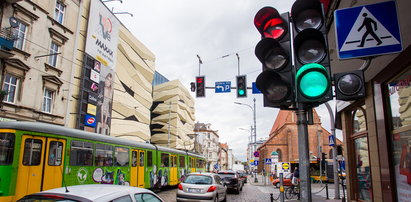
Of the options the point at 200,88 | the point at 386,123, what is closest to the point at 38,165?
the point at 200,88

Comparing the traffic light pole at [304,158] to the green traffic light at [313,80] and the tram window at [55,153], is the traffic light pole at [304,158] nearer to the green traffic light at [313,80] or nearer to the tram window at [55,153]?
the green traffic light at [313,80]

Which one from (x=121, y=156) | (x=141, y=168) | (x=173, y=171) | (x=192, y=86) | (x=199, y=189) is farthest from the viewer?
(x=173, y=171)

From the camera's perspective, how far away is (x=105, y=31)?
109 ft

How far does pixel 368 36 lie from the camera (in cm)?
365

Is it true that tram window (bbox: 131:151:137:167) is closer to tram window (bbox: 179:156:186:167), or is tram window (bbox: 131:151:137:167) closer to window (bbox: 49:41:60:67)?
tram window (bbox: 179:156:186:167)

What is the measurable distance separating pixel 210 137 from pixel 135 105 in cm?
7326

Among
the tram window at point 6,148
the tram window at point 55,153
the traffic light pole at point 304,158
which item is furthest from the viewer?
the tram window at point 55,153

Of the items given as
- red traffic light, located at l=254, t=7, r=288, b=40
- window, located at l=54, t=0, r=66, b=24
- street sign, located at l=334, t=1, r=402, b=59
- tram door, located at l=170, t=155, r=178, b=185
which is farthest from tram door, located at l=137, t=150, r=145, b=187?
street sign, located at l=334, t=1, r=402, b=59

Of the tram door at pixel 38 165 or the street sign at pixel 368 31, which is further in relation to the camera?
the tram door at pixel 38 165

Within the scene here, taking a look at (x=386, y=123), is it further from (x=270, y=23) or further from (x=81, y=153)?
(x=81, y=153)

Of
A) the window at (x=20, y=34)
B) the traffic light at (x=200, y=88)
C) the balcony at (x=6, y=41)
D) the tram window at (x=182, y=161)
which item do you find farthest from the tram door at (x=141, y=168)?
the window at (x=20, y=34)

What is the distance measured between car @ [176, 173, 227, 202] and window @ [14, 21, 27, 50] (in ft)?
49.0

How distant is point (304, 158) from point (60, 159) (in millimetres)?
10628

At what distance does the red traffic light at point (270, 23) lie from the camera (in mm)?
3633
